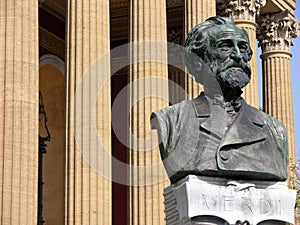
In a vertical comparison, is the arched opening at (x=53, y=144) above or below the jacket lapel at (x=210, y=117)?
above

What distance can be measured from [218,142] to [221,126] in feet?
0.64

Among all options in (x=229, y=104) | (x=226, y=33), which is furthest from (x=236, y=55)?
(x=229, y=104)

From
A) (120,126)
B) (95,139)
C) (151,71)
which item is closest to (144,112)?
→ (151,71)

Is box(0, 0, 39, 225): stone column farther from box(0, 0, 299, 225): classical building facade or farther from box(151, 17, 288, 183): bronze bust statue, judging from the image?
box(151, 17, 288, 183): bronze bust statue

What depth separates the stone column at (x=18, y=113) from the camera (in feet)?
91.0

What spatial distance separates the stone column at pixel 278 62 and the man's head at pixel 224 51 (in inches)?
1298

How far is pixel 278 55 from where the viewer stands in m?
43.8

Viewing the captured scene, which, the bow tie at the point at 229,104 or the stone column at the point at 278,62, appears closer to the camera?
the bow tie at the point at 229,104

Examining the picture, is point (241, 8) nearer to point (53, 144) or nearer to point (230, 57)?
point (53, 144)

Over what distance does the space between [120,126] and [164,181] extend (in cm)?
1245

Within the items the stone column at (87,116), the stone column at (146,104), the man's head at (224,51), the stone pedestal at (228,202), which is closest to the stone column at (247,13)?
the stone column at (146,104)

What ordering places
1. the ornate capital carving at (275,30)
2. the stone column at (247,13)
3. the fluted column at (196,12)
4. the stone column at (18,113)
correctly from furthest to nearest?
the ornate capital carving at (275,30), the stone column at (247,13), the fluted column at (196,12), the stone column at (18,113)

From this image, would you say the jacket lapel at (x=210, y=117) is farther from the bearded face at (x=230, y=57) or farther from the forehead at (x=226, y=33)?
the forehead at (x=226, y=33)

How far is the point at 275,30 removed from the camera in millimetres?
44188
